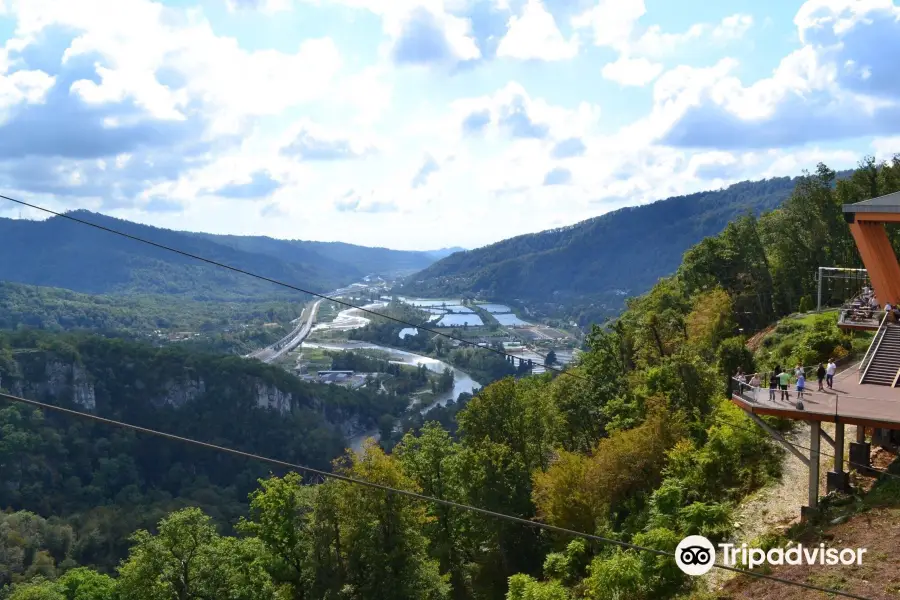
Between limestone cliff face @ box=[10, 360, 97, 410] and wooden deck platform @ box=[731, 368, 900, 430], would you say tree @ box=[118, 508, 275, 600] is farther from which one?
limestone cliff face @ box=[10, 360, 97, 410]

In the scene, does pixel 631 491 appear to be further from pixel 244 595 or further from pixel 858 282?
pixel 858 282

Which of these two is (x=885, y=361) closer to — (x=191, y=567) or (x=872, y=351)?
(x=872, y=351)

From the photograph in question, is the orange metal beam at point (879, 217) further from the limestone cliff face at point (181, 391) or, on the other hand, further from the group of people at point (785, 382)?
the limestone cliff face at point (181, 391)

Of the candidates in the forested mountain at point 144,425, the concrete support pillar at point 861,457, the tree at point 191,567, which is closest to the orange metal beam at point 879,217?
the concrete support pillar at point 861,457

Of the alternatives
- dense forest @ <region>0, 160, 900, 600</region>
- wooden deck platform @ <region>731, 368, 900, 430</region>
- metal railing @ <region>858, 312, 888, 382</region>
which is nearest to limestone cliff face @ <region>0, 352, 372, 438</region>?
dense forest @ <region>0, 160, 900, 600</region>

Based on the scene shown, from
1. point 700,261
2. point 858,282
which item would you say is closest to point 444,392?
point 700,261

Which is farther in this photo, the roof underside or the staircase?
the roof underside
